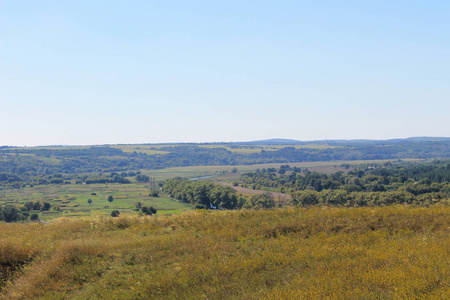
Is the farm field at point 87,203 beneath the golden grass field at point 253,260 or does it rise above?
beneath

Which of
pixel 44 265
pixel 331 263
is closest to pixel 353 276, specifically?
pixel 331 263

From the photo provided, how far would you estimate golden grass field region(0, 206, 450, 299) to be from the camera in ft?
26.3

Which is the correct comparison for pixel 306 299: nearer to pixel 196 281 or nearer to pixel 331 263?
pixel 331 263

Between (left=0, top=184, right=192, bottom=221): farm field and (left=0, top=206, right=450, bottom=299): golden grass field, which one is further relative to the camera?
(left=0, top=184, right=192, bottom=221): farm field

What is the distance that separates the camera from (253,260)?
10.0m

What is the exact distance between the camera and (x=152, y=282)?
9266 mm

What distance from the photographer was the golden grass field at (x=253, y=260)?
8031mm

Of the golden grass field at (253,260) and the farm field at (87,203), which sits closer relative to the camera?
the golden grass field at (253,260)

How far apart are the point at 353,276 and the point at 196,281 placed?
422 centimetres

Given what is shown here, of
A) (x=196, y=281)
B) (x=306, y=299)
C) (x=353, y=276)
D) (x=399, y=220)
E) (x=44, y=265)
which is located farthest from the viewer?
(x=399, y=220)

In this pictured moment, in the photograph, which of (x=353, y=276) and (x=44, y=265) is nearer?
(x=353, y=276)

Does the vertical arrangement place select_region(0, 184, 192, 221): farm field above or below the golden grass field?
below

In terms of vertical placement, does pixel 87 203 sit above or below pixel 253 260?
below

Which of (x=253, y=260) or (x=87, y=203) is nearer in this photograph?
(x=253, y=260)
